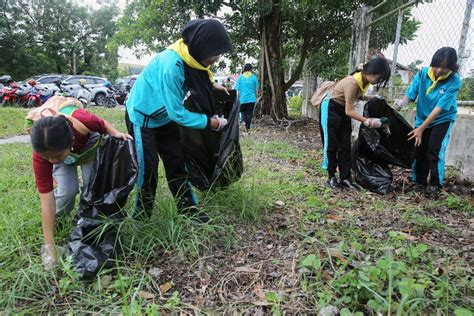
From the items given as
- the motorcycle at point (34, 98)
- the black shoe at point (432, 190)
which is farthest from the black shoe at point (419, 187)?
the motorcycle at point (34, 98)

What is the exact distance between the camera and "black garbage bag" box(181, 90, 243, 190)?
2719 mm

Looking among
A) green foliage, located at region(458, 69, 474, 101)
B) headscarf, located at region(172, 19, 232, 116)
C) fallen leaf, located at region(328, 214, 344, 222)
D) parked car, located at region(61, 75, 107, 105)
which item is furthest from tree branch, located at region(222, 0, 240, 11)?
parked car, located at region(61, 75, 107, 105)

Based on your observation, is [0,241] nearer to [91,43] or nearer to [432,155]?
[432,155]

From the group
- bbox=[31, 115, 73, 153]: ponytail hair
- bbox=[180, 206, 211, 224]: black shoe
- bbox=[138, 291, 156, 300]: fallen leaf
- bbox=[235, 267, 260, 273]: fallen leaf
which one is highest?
bbox=[31, 115, 73, 153]: ponytail hair

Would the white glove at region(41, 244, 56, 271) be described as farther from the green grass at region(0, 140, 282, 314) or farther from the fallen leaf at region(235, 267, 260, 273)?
the fallen leaf at region(235, 267, 260, 273)

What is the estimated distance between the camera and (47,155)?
1910 mm

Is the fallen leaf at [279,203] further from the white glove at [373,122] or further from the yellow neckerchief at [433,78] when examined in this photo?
the yellow neckerchief at [433,78]

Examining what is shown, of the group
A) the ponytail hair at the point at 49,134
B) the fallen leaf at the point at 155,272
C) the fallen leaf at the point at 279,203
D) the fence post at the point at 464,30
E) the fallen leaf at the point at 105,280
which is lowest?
the fallen leaf at the point at 155,272

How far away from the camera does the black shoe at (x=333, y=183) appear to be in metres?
3.75

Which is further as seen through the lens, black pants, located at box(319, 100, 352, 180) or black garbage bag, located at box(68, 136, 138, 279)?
black pants, located at box(319, 100, 352, 180)

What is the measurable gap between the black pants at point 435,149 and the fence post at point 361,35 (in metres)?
2.80

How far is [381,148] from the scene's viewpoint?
12.0 ft

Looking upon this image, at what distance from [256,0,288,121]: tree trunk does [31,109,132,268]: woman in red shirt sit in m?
7.45

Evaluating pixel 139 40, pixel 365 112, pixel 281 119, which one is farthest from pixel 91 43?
pixel 365 112
